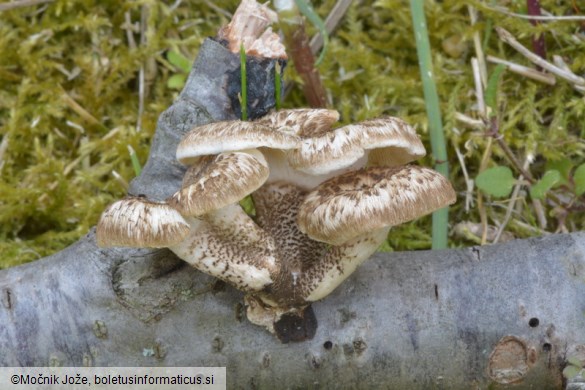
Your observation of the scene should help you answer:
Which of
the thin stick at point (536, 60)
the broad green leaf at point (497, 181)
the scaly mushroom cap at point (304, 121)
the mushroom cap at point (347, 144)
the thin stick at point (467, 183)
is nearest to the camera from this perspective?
the mushroom cap at point (347, 144)

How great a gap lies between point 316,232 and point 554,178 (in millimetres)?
1501

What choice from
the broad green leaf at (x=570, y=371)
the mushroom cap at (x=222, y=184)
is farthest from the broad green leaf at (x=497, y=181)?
the mushroom cap at (x=222, y=184)

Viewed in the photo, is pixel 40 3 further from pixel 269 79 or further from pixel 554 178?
pixel 554 178

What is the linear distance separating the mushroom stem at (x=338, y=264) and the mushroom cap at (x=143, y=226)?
645 millimetres

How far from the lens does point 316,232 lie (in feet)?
8.50

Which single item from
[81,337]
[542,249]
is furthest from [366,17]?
[81,337]

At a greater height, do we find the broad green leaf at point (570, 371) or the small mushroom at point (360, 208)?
the small mushroom at point (360, 208)

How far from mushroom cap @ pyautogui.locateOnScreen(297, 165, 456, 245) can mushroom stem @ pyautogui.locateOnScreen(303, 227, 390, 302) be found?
0.19 meters

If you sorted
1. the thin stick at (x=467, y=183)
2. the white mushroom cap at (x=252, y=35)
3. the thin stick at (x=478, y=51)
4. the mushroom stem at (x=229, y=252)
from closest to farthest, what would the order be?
the mushroom stem at (x=229, y=252) < the white mushroom cap at (x=252, y=35) < the thin stick at (x=467, y=183) < the thin stick at (x=478, y=51)

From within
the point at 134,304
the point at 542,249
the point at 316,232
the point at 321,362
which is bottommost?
the point at 321,362

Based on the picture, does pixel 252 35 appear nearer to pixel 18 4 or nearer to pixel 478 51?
pixel 478 51

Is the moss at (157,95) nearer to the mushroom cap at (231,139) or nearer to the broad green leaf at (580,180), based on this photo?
the broad green leaf at (580,180)

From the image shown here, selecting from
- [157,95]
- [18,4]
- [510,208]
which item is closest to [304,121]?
[510,208]

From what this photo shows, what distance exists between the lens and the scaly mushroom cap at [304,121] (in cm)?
281
